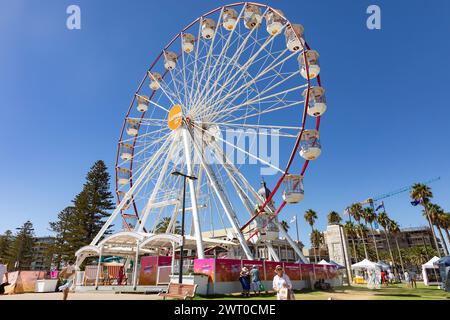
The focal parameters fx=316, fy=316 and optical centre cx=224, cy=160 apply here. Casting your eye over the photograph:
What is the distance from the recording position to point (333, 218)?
60719 millimetres

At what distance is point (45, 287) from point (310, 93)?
2036 cm

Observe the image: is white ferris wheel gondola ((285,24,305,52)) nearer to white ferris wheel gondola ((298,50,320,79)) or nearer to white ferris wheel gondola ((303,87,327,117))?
white ferris wheel gondola ((298,50,320,79))

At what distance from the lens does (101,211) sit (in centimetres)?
4766

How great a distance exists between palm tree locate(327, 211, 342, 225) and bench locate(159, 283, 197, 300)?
2105 inches

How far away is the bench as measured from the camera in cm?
1146

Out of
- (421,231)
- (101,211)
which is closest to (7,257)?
(101,211)

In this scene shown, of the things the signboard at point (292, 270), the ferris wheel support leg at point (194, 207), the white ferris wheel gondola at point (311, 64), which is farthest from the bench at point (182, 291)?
the white ferris wheel gondola at point (311, 64)

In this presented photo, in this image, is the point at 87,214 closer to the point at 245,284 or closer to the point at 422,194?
the point at 245,284

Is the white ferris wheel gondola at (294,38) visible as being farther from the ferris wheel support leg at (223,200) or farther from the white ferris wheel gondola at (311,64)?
the ferris wheel support leg at (223,200)

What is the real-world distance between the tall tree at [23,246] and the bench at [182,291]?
6249cm

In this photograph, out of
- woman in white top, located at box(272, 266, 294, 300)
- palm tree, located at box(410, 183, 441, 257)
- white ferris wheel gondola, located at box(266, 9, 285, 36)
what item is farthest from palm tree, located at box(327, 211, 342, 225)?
woman in white top, located at box(272, 266, 294, 300)

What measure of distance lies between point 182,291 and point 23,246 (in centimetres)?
6576

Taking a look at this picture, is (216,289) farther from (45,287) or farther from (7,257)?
(7,257)

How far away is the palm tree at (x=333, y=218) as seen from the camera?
198 ft
